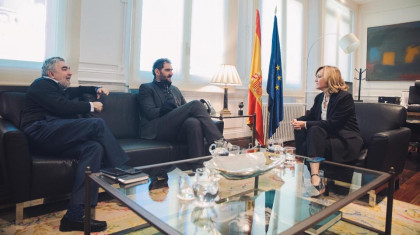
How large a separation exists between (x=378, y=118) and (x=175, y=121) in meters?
1.68

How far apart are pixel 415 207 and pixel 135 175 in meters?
1.98

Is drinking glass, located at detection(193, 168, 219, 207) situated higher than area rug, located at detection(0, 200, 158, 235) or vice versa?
drinking glass, located at detection(193, 168, 219, 207)

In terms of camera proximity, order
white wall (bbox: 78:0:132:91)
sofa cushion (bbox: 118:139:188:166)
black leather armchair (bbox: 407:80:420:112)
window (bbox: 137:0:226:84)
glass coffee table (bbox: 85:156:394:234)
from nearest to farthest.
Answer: glass coffee table (bbox: 85:156:394:234) < sofa cushion (bbox: 118:139:188:166) < white wall (bbox: 78:0:132:91) < window (bbox: 137:0:226:84) < black leather armchair (bbox: 407:80:420:112)

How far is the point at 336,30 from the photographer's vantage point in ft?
Result: 19.7

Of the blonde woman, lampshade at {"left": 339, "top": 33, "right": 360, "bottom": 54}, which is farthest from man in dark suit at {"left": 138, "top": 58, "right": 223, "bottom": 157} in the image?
lampshade at {"left": 339, "top": 33, "right": 360, "bottom": 54}

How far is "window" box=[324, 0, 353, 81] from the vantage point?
575cm

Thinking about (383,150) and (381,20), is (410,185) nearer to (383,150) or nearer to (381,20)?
(383,150)

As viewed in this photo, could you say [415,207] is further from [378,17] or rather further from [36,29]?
[378,17]

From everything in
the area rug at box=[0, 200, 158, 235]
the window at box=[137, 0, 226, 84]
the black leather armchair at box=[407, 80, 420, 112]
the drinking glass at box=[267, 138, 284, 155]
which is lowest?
the area rug at box=[0, 200, 158, 235]

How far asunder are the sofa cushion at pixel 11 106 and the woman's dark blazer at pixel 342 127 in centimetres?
208

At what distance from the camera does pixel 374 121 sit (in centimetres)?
246

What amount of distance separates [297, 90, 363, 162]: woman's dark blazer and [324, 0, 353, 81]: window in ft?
12.0

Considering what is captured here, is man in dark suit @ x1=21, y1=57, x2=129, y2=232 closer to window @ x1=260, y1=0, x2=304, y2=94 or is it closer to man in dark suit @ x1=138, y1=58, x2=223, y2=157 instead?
man in dark suit @ x1=138, y1=58, x2=223, y2=157

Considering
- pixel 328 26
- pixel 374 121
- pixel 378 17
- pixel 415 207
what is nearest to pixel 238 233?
pixel 415 207
